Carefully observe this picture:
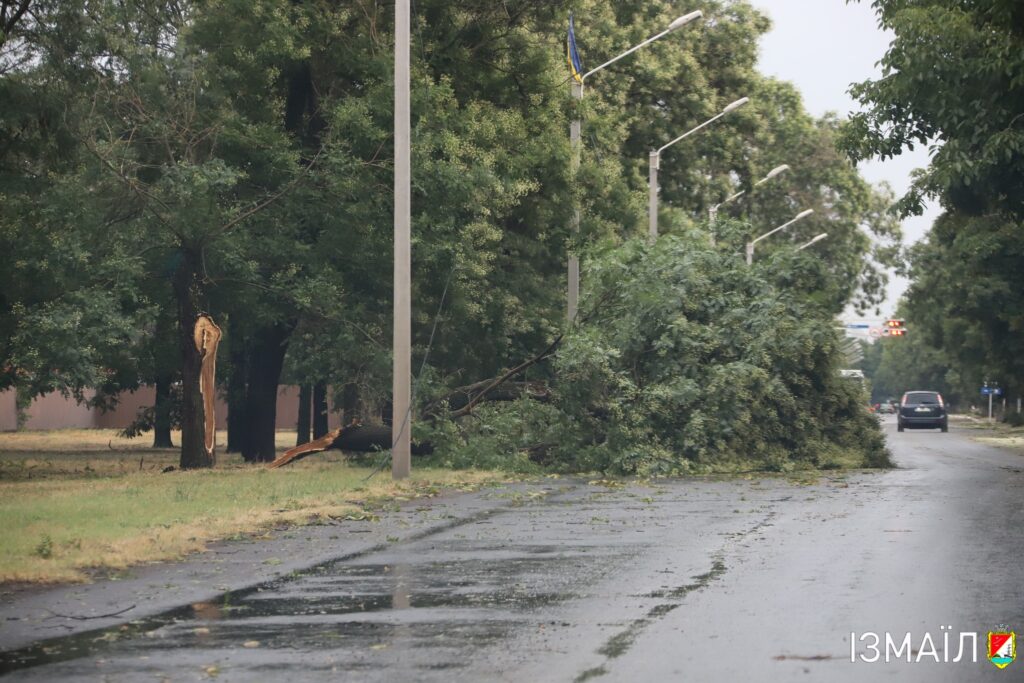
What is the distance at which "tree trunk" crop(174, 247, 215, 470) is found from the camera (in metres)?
28.1

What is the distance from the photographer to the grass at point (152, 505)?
42.3ft

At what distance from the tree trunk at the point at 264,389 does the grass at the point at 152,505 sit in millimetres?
3233

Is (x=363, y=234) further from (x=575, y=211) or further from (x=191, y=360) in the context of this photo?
(x=575, y=211)

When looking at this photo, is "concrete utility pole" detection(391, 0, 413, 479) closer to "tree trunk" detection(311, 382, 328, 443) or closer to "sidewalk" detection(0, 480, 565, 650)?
"sidewalk" detection(0, 480, 565, 650)

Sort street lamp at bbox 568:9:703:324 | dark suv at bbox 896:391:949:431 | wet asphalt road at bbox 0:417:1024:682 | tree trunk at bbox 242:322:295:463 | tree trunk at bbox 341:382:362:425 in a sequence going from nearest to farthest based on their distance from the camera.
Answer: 1. wet asphalt road at bbox 0:417:1024:682
2. street lamp at bbox 568:9:703:324
3. tree trunk at bbox 242:322:295:463
4. tree trunk at bbox 341:382:362:425
5. dark suv at bbox 896:391:949:431

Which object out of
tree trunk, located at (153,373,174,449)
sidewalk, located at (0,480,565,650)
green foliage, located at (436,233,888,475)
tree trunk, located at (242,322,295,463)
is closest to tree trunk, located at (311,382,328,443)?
tree trunk, located at (153,373,174,449)

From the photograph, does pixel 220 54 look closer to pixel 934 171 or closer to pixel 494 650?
pixel 934 171

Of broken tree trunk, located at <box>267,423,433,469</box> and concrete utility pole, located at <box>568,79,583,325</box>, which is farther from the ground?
concrete utility pole, located at <box>568,79,583,325</box>

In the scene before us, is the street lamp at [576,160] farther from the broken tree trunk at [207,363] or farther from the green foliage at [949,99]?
the broken tree trunk at [207,363]

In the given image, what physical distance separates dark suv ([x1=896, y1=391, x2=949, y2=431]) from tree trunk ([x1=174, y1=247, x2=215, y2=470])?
40374mm

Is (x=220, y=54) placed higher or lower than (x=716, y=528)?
higher

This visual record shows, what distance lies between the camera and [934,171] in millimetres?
28641

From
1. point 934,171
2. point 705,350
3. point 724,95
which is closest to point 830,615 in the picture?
point 705,350

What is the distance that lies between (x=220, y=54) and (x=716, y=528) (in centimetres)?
1659
